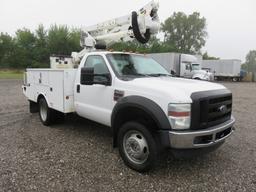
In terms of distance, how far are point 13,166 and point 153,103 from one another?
2.46 meters

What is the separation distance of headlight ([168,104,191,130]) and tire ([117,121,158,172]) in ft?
1.44

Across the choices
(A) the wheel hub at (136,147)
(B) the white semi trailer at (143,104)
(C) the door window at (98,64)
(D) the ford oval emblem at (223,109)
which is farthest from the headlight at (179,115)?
(C) the door window at (98,64)

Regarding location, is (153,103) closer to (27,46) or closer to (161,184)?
(161,184)

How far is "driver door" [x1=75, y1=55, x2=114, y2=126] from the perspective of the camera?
154 inches

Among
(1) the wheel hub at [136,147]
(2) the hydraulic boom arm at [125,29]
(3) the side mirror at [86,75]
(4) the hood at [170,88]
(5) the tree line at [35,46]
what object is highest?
(5) the tree line at [35,46]

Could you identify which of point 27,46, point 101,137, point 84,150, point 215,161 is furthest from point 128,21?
point 27,46

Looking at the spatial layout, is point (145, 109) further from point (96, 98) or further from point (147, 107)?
point (96, 98)

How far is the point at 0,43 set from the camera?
35312 mm

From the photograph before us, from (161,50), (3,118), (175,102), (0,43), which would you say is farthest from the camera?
(161,50)

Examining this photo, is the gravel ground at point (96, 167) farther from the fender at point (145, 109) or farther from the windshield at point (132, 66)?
the windshield at point (132, 66)

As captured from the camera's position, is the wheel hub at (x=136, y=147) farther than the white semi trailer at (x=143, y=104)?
Yes

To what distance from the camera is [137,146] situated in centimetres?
336

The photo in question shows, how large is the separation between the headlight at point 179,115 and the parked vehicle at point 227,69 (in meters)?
32.4

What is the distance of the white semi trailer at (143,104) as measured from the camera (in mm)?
2918
